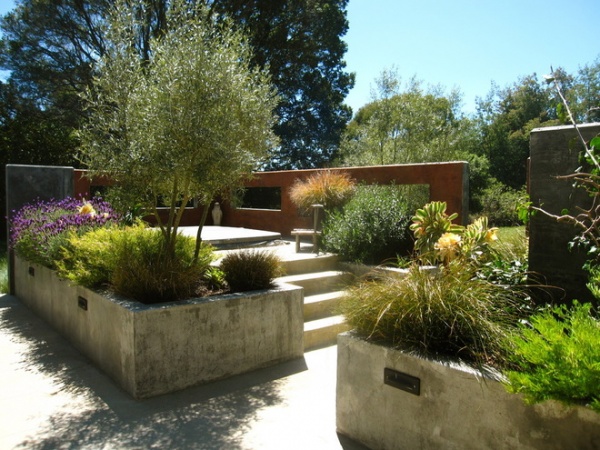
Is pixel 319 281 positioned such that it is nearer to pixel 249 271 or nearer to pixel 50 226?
pixel 249 271

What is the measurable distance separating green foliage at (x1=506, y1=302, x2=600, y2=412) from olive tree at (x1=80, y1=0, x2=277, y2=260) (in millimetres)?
3293

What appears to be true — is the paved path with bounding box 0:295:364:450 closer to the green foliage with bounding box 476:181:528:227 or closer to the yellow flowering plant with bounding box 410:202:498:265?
the yellow flowering plant with bounding box 410:202:498:265

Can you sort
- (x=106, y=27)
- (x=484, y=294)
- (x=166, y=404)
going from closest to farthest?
(x=484, y=294) < (x=166, y=404) < (x=106, y=27)

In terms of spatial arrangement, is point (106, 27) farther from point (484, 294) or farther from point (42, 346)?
point (484, 294)

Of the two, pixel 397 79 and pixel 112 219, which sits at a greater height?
pixel 397 79

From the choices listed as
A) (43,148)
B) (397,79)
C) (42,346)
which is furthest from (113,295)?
(397,79)

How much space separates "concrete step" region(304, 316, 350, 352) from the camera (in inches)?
213

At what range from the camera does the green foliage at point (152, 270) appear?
4.54 meters

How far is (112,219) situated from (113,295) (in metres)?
2.86

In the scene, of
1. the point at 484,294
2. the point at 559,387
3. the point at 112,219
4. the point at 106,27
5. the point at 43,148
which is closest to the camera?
the point at 559,387

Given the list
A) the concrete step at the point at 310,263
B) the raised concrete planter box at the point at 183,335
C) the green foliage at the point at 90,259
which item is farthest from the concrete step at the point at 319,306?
the green foliage at the point at 90,259

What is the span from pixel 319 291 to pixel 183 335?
254 centimetres

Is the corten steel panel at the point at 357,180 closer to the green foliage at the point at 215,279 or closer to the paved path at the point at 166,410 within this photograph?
the green foliage at the point at 215,279

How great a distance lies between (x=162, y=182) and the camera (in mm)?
4902
